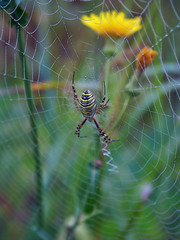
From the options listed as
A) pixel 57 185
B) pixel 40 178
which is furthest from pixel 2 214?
pixel 40 178

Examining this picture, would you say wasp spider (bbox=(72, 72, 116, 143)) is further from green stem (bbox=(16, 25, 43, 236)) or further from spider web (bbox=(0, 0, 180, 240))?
green stem (bbox=(16, 25, 43, 236))

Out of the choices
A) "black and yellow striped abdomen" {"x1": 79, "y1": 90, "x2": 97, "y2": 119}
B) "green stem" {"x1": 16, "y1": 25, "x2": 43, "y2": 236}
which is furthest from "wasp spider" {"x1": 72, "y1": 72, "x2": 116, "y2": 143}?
"green stem" {"x1": 16, "y1": 25, "x2": 43, "y2": 236}

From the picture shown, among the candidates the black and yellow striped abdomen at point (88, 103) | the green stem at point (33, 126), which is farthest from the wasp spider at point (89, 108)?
the green stem at point (33, 126)

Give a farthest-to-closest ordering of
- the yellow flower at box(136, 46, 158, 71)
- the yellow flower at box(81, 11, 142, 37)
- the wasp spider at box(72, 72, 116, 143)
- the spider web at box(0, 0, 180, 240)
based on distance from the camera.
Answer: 1. the wasp spider at box(72, 72, 116, 143)
2. the spider web at box(0, 0, 180, 240)
3. the yellow flower at box(81, 11, 142, 37)
4. the yellow flower at box(136, 46, 158, 71)

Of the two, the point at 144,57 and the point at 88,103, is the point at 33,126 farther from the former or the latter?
the point at 144,57

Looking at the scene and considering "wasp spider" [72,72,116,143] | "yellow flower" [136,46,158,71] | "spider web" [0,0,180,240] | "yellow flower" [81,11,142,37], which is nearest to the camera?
"yellow flower" [136,46,158,71]

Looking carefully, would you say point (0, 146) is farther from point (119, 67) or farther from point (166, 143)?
point (166, 143)

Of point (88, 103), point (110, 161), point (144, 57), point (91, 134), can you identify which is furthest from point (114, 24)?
point (110, 161)
